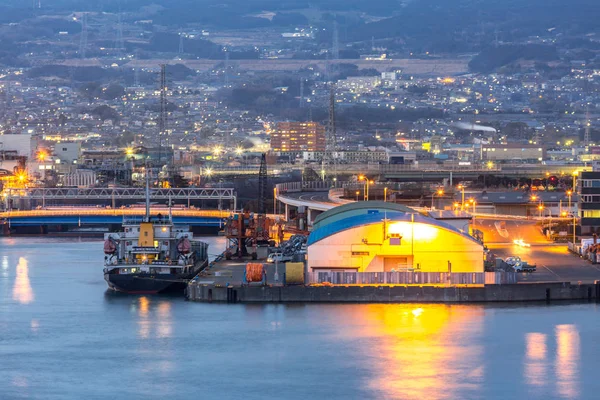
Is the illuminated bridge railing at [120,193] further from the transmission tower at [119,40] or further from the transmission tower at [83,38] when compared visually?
the transmission tower at [119,40]

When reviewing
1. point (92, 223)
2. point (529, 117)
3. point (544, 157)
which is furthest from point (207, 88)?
point (92, 223)

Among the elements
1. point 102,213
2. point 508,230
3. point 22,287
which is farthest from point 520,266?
point 102,213

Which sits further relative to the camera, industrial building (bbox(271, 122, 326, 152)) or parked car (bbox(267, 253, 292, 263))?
industrial building (bbox(271, 122, 326, 152))

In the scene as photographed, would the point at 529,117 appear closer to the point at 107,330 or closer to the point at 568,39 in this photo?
the point at 568,39

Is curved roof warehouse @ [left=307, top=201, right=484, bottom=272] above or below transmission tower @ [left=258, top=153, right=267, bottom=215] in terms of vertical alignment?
below

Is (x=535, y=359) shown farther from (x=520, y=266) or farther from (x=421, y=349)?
(x=520, y=266)

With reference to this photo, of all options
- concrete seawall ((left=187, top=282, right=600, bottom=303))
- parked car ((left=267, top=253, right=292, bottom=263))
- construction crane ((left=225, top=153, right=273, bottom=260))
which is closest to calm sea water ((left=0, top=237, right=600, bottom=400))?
concrete seawall ((left=187, top=282, right=600, bottom=303))

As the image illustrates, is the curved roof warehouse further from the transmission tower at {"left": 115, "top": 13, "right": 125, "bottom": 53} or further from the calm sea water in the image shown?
the transmission tower at {"left": 115, "top": 13, "right": 125, "bottom": 53}
